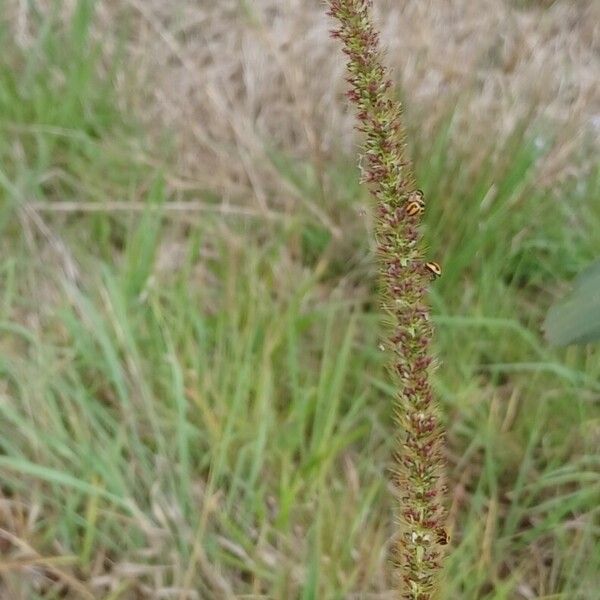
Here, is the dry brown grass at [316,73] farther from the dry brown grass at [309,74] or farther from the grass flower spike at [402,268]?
the grass flower spike at [402,268]

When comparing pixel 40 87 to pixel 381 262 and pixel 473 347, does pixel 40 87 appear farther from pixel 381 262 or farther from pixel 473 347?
pixel 381 262

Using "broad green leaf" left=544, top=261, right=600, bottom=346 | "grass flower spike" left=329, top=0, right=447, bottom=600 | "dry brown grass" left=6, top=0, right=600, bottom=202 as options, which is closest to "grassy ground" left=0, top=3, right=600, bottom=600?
"dry brown grass" left=6, top=0, right=600, bottom=202

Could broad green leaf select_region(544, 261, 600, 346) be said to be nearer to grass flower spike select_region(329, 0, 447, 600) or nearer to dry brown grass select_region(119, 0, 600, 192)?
grass flower spike select_region(329, 0, 447, 600)

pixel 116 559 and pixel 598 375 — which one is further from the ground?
pixel 598 375

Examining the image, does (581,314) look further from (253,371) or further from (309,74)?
(309,74)

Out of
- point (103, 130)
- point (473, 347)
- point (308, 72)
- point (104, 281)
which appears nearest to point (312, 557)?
point (473, 347)
